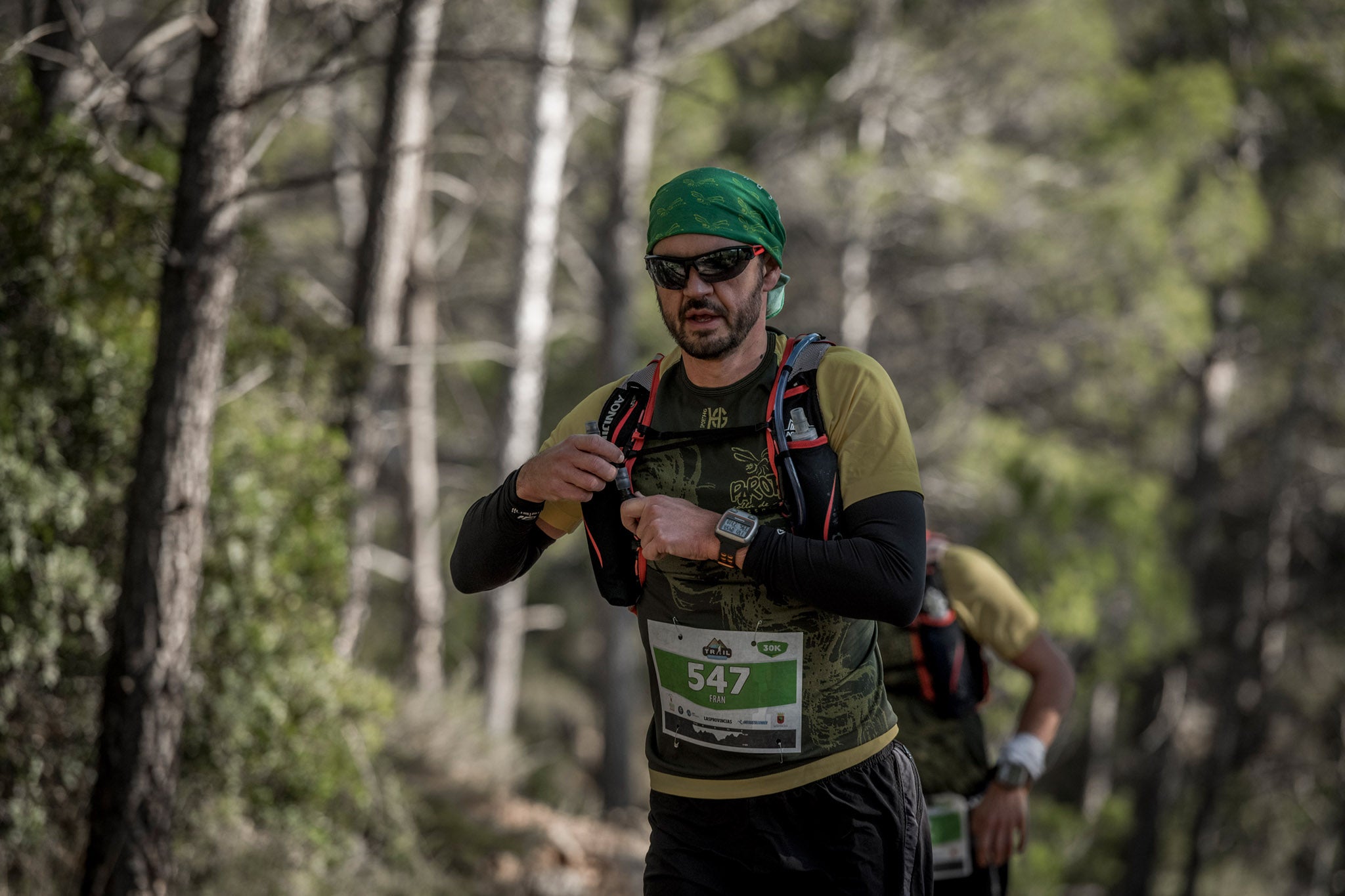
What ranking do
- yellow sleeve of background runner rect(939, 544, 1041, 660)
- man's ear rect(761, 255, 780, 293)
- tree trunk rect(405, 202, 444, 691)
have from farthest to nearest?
tree trunk rect(405, 202, 444, 691) < yellow sleeve of background runner rect(939, 544, 1041, 660) < man's ear rect(761, 255, 780, 293)

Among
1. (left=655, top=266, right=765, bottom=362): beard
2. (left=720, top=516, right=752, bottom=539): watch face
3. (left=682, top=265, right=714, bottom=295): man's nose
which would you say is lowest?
(left=720, top=516, right=752, bottom=539): watch face

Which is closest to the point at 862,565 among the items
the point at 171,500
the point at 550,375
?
the point at 171,500

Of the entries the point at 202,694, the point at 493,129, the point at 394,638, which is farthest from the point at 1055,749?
the point at 202,694

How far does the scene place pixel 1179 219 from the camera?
13.5 m

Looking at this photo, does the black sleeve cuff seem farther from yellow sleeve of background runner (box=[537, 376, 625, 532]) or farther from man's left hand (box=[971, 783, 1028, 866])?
man's left hand (box=[971, 783, 1028, 866])

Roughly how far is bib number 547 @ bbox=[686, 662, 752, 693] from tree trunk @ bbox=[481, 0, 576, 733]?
764 centimetres

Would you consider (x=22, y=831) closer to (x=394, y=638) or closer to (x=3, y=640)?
(x=3, y=640)

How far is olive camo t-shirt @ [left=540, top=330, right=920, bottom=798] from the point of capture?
2.17 m

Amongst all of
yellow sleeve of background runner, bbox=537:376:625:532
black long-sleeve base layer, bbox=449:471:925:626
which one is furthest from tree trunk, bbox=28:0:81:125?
black long-sleeve base layer, bbox=449:471:925:626

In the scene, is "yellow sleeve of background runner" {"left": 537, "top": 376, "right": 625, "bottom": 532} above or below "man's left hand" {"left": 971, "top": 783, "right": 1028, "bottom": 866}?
above

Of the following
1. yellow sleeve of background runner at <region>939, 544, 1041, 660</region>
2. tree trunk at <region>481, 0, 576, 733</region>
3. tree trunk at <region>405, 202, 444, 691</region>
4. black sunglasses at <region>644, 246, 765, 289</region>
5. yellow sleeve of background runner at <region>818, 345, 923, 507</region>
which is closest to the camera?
yellow sleeve of background runner at <region>818, 345, 923, 507</region>

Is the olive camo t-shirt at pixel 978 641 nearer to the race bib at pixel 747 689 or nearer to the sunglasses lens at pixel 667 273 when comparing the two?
the race bib at pixel 747 689

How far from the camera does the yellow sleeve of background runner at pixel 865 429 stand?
207cm

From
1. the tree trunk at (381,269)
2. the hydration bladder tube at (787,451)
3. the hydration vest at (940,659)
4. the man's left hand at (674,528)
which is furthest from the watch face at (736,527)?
the tree trunk at (381,269)
